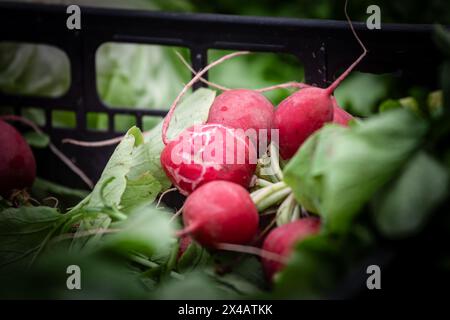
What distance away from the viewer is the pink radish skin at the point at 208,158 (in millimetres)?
508

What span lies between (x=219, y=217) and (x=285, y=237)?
49 millimetres

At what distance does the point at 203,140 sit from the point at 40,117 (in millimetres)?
577

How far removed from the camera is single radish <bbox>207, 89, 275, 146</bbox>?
1.83 feet

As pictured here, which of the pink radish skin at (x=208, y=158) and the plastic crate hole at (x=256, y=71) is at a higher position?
the plastic crate hole at (x=256, y=71)

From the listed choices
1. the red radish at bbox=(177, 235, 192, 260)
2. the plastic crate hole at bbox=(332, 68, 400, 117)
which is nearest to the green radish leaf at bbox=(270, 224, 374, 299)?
the red radish at bbox=(177, 235, 192, 260)

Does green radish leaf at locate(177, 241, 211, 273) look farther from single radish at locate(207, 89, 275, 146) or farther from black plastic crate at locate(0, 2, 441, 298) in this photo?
black plastic crate at locate(0, 2, 441, 298)

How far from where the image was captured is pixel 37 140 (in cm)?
81

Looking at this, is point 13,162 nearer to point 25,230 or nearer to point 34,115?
point 25,230

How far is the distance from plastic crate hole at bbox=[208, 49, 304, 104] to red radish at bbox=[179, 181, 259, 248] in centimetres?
73

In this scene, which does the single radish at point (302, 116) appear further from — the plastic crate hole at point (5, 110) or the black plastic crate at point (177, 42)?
the plastic crate hole at point (5, 110)

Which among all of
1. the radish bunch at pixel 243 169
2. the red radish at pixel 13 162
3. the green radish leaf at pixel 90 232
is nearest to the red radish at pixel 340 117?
the radish bunch at pixel 243 169

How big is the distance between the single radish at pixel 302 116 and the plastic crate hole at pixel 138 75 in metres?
0.60

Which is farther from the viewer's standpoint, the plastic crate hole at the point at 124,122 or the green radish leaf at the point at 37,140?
the plastic crate hole at the point at 124,122

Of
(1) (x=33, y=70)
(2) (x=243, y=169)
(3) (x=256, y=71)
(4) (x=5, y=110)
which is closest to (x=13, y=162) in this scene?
(2) (x=243, y=169)
